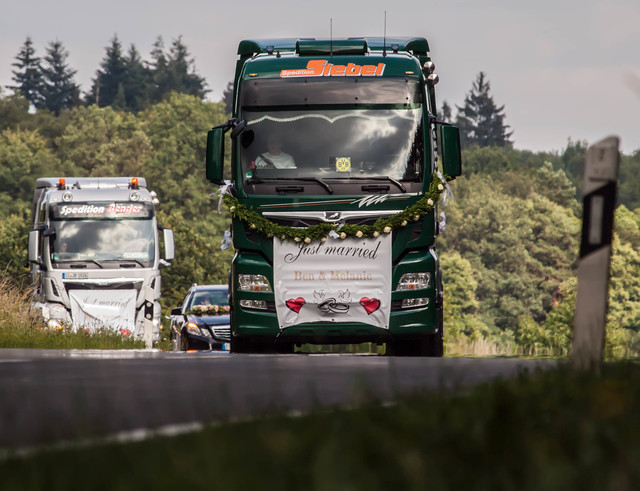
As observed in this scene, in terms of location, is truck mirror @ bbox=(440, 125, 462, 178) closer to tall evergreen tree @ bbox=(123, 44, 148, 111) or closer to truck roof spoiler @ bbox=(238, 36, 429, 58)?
truck roof spoiler @ bbox=(238, 36, 429, 58)

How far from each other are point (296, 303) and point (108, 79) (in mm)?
168689

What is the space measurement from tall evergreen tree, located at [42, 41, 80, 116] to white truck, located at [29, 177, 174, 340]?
144m

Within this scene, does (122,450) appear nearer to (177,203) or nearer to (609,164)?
(609,164)

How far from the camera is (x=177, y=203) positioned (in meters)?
99.4

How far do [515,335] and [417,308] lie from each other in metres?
87.2

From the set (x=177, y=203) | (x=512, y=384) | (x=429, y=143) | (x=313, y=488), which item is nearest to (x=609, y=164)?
(x=512, y=384)

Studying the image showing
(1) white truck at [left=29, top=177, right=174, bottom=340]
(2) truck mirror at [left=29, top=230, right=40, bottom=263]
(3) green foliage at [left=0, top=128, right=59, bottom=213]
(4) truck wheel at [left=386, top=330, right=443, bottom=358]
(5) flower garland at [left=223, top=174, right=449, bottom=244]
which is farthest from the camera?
(3) green foliage at [left=0, top=128, right=59, bottom=213]

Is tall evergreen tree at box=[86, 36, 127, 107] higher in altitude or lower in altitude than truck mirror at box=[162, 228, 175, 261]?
higher

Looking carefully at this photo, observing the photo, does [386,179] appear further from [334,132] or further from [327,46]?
[327,46]

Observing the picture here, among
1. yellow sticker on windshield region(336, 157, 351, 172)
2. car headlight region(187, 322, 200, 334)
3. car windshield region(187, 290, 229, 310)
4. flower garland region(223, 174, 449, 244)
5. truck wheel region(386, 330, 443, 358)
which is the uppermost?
yellow sticker on windshield region(336, 157, 351, 172)

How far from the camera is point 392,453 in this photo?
429cm

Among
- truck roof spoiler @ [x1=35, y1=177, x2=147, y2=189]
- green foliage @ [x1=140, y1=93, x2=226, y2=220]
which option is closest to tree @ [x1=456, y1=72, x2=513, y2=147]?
green foliage @ [x1=140, y1=93, x2=226, y2=220]

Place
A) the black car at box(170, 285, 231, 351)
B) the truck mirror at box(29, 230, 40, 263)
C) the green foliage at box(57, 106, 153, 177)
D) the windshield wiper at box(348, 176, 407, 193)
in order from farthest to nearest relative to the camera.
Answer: the green foliage at box(57, 106, 153, 177) < the truck mirror at box(29, 230, 40, 263) < the black car at box(170, 285, 231, 351) < the windshield wiper at box(348, 176, 407, 193)

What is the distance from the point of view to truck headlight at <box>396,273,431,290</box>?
601 inches
